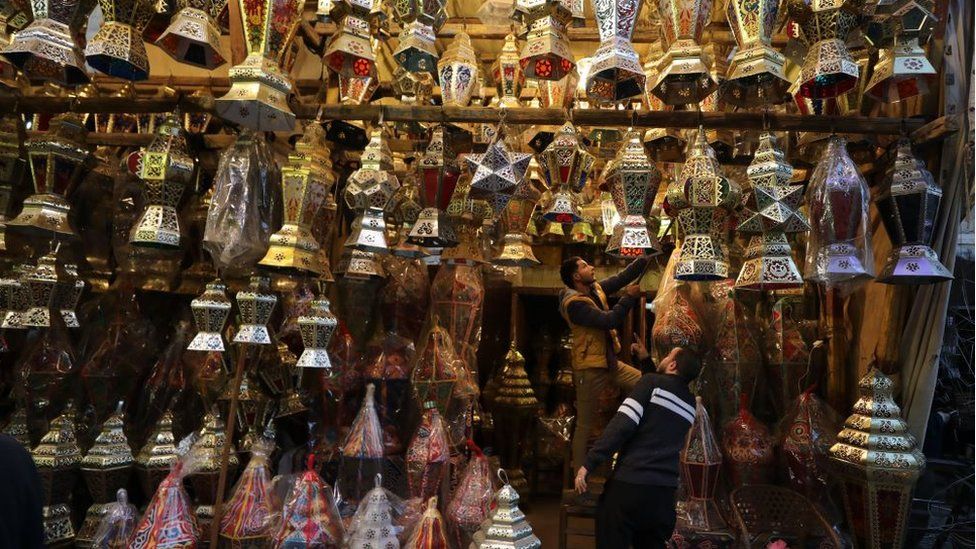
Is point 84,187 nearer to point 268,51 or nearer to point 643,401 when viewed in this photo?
point 268,51

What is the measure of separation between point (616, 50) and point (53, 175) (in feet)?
6.65

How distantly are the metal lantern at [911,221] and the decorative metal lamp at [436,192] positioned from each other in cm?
150

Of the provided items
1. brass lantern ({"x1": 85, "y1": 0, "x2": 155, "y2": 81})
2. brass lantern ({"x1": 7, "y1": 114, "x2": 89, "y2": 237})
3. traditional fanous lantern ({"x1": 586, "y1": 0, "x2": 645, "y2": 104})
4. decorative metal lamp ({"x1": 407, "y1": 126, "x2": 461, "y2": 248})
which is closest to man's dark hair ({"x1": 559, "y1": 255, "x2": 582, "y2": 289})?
decorative metal lamp ({"x1": 407, "y1": 126, "x2": 461, "y2": 248})

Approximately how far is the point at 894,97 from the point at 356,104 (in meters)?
1.92

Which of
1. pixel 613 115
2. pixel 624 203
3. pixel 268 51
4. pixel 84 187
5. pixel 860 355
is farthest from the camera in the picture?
pixel 84 187

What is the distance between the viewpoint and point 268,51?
2.10 meters

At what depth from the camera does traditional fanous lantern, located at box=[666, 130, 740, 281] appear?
2156 millimetres

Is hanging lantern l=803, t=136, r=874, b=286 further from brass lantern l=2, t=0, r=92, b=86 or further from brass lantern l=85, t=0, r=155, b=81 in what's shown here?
brass lantern l=2, t=0, r=92, b=86

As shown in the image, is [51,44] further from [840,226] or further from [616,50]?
[840,226]

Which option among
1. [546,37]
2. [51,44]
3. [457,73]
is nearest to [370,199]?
[457,73]

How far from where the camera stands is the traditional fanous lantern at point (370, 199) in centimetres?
227

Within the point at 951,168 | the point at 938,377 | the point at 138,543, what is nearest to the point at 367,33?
the point at 138,543

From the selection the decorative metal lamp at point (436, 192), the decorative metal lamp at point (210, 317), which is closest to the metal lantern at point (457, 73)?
the decorative metal lamp at point (436, 192)

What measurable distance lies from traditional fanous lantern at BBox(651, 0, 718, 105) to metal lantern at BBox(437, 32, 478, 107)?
73cm
